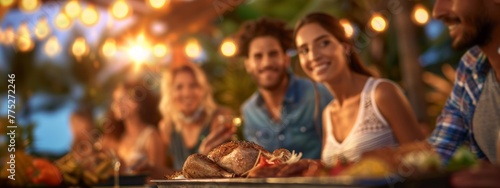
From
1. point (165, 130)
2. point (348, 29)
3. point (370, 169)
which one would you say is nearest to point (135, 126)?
point (165, 130)

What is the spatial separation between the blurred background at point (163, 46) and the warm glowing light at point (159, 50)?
0.05ft

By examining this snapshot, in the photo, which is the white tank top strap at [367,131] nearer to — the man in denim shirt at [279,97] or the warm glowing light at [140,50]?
the man in denim shirt at [279,97]

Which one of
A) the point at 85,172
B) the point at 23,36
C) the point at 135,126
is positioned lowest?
the point at 85,172

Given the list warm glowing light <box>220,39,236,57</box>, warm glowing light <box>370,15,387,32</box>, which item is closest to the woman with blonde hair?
warm glowing light <box>220,39,236,57</box>

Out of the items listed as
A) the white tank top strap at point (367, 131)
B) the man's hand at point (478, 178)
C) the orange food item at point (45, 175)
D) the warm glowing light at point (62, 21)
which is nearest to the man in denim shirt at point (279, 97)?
the white tank top strap at point (367, 131)

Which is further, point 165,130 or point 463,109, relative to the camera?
point 165,130

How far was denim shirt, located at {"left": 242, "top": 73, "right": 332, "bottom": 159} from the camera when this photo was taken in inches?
156

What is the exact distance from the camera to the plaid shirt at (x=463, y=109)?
8.68 ft

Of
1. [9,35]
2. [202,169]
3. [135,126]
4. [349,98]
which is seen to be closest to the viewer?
[202,169]

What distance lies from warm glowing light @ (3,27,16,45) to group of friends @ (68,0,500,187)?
4.59 m

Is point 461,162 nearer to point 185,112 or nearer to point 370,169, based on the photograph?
point 370,169

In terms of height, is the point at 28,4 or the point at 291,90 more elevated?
the point at 28,4

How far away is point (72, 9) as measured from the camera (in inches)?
273

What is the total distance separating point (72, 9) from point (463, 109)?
5.09 meters
